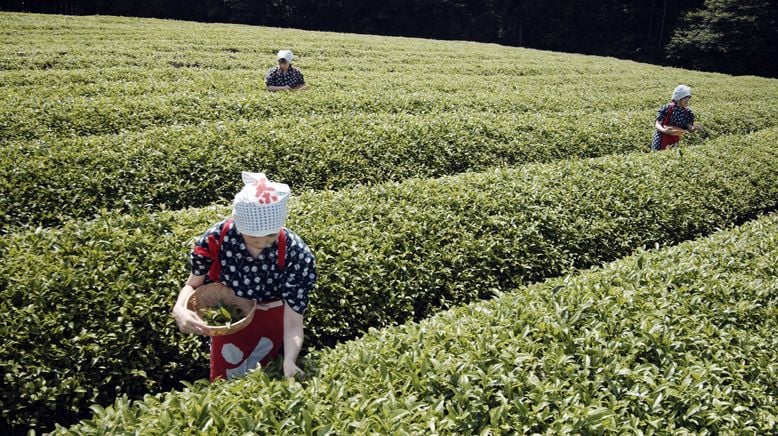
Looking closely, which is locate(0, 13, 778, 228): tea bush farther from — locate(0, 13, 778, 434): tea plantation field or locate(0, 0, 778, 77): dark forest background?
locate(0, 0, 778, 77): dark forest background

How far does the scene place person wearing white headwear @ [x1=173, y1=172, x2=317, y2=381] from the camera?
2936 mm

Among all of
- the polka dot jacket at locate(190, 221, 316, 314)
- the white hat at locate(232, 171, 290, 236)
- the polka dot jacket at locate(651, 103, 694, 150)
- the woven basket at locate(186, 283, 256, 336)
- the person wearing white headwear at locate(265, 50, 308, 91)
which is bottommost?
the woven basket at locate(186, 283, 256, 336)

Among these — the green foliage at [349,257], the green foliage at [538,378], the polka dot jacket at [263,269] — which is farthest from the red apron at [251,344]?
the green foliage at [349,257]

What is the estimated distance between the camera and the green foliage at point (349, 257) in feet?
12.9

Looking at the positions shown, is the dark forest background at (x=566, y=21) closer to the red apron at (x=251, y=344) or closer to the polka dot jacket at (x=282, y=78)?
the polka dot jacket at (x=282, y=78)

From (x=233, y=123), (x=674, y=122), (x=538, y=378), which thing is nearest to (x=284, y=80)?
(x=233, y=123)

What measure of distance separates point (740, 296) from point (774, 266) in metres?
0.95

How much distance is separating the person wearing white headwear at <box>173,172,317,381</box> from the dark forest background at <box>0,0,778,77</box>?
4403cm

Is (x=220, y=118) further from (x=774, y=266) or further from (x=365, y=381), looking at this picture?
(x=774, y=266)

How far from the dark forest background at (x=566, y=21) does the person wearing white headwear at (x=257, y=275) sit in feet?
144

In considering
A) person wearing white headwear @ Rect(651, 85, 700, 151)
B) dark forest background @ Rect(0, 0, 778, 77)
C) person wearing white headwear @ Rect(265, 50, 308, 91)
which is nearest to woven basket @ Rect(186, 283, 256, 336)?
person wearing white headwear @ Rect(265, 50, 308, 91)

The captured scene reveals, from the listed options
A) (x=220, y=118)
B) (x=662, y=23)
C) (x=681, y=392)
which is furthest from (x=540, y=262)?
(x=662, y=23)

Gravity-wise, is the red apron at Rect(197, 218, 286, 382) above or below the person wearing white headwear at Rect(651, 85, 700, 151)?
below

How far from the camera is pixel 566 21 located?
53.3m
